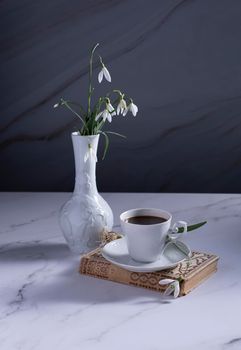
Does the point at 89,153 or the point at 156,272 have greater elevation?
the point at 89,153

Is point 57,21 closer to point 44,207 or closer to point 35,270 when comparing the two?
point 44,207

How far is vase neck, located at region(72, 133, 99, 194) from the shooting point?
1145mm

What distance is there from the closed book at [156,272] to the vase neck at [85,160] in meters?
0.14

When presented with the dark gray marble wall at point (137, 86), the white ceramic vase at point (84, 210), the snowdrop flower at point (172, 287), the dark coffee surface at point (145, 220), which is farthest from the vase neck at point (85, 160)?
Result: the dark gray marble wall at point (137, 86)

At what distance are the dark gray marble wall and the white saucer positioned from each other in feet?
2.22

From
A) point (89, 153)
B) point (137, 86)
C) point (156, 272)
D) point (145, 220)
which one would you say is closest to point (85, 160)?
point (89, 153)

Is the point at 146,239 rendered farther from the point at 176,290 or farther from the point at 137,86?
the point at 137,86

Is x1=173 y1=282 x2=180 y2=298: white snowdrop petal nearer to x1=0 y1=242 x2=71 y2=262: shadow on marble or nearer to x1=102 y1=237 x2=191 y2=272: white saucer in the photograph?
x1=102 y1=237 x2=191 y2=272: white saucer

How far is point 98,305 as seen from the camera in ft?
3.13

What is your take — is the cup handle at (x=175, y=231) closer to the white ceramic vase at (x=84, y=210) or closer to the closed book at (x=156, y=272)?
the closed book at (x=156, y=272)

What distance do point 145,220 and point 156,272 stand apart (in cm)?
12

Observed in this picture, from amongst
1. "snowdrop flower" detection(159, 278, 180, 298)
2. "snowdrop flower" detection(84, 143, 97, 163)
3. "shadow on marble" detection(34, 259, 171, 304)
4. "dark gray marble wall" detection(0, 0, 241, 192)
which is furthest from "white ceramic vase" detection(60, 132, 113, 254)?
"dark gray marble wall" detection(0, 0, 241, 192)

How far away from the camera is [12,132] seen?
5.90 feet

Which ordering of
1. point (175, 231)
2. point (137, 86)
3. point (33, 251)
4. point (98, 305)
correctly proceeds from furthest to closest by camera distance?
1. point (137, 86)
2. point (33, 251)
3. point (175, 231)
4. point (98, 305)
